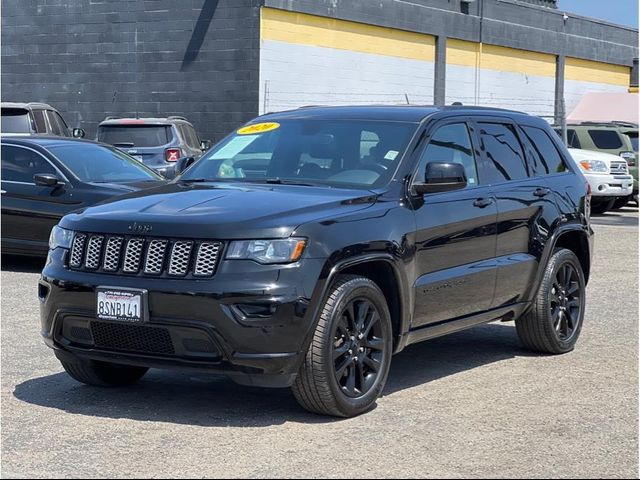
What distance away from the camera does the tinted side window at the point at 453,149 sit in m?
7.66

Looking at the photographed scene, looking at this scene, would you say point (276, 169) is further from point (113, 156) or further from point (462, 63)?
point (462, 63)

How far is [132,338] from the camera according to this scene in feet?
21.1

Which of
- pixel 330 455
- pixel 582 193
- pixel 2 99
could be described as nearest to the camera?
pixel 330 455

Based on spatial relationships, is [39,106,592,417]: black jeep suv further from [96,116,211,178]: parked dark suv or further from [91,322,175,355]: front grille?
[96,116,211,178]: parked dark suv

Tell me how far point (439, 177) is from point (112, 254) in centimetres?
205

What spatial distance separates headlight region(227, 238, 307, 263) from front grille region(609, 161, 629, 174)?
774 inches

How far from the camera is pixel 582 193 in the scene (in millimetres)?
9266

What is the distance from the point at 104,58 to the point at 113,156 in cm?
1832

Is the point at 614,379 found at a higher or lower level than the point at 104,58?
lower

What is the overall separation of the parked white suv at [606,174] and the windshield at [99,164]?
12.6 meters

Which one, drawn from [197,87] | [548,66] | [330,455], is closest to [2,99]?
[197,87]

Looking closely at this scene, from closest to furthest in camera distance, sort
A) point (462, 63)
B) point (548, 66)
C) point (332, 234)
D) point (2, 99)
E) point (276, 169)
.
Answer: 1. point (332, 234)
2. point (276, 169)
3. point (2, 99)
4. point (462, 63)
5. point (548, 66)

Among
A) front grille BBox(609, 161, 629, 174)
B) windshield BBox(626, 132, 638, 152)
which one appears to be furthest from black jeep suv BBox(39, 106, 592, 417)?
windshield BBox(626, 132, 638, 152)

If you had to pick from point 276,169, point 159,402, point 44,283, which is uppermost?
point 276,169
